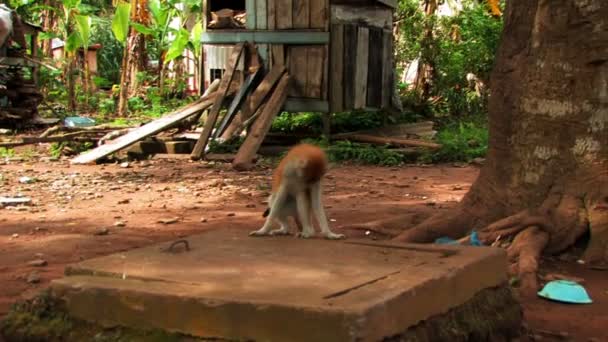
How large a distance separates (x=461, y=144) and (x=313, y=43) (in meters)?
3.29

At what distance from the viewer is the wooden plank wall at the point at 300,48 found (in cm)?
1398

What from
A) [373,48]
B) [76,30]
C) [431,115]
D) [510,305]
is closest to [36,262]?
[510,305]

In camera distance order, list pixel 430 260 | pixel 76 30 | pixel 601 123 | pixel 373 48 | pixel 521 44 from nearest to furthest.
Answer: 1. pixel 430 260
2. pixel 601 123
3. pixel 521 44
4. pixel 373 48
5. pixel 76 30

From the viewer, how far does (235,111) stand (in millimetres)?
13664

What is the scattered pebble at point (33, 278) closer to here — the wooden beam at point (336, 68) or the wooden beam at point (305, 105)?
the wooden beam at point (305, 105)

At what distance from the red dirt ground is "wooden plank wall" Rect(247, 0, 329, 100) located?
2.50 meters

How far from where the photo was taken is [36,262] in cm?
608

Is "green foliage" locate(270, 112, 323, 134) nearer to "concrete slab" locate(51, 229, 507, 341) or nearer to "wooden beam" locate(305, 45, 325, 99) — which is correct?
"wooden beam" locate(305, 45, 325, 99)

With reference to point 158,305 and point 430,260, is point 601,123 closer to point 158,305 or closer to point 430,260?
point 430,260

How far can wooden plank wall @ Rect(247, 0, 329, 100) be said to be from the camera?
14.0 m

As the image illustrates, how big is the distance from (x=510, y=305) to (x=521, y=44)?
2837mm

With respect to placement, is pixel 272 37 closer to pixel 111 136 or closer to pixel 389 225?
pixel 111 136

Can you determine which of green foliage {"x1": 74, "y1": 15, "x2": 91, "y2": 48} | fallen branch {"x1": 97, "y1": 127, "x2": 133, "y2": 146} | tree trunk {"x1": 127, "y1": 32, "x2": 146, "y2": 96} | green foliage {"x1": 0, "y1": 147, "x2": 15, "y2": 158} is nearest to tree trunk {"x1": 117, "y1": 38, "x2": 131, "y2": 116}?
tree trunk {"x1": 127, "y1": 32, "x2": 146, "y2": 96}

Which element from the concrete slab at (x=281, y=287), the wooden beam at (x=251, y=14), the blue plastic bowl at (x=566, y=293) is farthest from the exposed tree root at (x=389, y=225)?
the wooden beam at (x=251, y=14)
